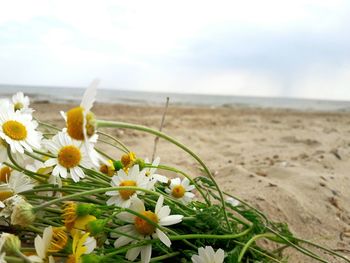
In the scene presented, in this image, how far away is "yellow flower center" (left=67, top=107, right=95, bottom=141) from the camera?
57cm

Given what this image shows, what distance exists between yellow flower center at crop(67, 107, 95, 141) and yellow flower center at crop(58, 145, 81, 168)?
0.20 metres

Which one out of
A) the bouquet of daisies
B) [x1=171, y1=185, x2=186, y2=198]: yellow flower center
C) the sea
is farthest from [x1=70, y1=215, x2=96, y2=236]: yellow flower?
the sea

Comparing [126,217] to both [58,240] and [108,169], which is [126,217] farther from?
[108,169]

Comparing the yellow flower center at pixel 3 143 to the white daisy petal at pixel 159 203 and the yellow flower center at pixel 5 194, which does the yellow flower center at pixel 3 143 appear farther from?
the white daisy petal at pixel 159 203

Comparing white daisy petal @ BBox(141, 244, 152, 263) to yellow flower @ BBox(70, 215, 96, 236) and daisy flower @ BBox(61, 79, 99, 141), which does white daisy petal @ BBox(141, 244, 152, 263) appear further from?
daisy flower @ BBox(61, 79, 99, 141)

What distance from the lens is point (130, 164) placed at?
36.0 inches

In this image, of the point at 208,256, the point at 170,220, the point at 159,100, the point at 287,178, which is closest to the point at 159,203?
the point at 170,220

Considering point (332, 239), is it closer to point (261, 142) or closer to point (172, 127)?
point (261, 142)

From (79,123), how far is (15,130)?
272mm

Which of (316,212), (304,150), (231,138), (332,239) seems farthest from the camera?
(231,138)

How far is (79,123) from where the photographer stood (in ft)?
1.89

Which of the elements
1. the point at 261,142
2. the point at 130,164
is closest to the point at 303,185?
the point at 130,164

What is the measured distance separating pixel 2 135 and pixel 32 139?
0.08 metres

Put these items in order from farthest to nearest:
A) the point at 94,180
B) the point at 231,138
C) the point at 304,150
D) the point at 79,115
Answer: the point at 231,138
the point at 304,150
the point at 94,180
the point at 79,115
